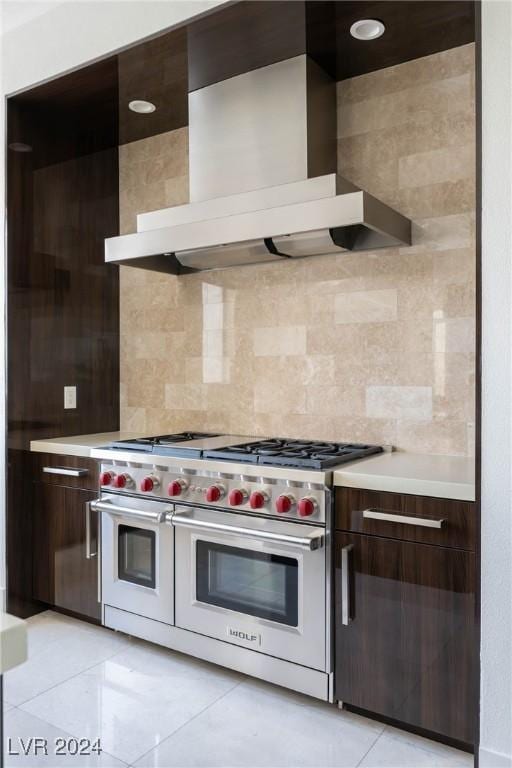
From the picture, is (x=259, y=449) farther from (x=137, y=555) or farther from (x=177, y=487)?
(x=137, y=555)

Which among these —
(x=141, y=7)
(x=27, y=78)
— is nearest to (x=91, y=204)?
(x=27, y=78)

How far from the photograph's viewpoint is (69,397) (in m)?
3.12

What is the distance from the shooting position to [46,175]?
300cm

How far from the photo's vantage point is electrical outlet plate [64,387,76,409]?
3.10m

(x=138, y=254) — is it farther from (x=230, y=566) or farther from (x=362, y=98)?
(x=230, y=566)

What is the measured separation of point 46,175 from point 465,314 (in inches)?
85.2

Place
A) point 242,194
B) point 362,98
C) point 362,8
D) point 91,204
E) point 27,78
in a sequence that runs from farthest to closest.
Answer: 1. point 91,204
2. point 27,78
3. point 362,98
4. point 242,194
5. point 362,8

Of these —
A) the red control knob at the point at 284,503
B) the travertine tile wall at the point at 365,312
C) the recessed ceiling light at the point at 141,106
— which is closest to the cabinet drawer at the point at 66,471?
the travertine tile wall at the point at 365,312

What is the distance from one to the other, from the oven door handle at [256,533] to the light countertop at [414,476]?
20 cm

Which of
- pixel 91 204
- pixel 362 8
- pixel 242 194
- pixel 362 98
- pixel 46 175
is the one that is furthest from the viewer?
pixel 91 204

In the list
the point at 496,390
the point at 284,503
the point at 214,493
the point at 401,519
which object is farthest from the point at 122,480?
the point at 496,390

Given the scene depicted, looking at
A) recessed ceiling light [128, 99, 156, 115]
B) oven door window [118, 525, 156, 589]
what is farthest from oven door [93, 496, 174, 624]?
recessed ceiling light [128, 99, 156, 115]

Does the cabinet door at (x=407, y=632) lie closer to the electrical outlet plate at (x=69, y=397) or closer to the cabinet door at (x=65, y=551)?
the cabinet door at (x=65, y=551)

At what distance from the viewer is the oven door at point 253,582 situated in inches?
79.6
